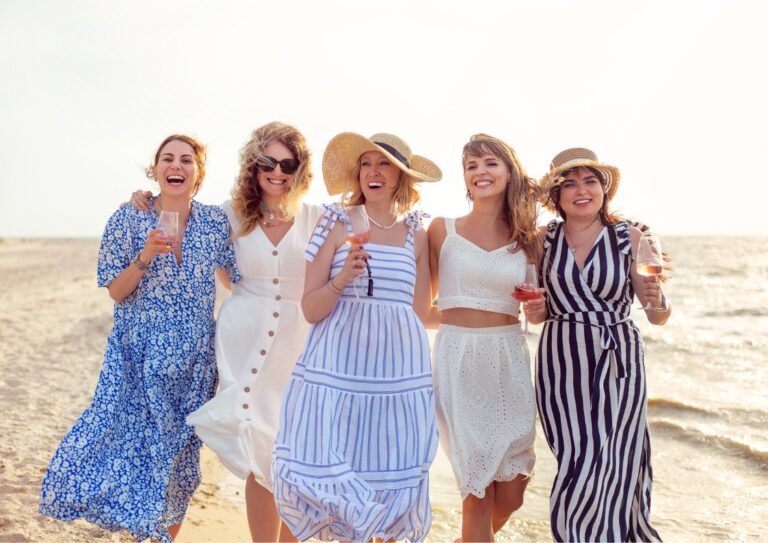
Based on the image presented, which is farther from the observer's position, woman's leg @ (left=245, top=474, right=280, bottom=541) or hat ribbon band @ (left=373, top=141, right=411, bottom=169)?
woman's leg @ (left=245, top=474, right=280, bottom=541)

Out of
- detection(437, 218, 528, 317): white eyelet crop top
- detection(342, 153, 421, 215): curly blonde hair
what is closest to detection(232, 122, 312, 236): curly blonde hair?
detection(342, 153, 421, 215): curly blonde hair

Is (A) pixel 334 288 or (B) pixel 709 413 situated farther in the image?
(B) pixel 709 413

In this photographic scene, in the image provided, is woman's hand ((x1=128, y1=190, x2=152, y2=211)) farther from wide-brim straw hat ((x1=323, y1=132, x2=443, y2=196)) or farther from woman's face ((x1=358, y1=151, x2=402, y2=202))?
woman's face ((x1=358, y1=151, x2=402, y2=202))

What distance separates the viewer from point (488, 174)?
4.96 meters

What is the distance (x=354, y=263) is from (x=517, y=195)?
1.34 meters

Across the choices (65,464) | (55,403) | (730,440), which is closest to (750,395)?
(730,440)

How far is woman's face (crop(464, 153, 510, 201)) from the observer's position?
16.3ft

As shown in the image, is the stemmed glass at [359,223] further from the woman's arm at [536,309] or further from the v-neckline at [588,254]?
the v-neckline at [588,254]

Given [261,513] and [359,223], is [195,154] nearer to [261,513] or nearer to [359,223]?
[359,223]

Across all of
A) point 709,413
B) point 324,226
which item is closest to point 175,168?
point 324,226

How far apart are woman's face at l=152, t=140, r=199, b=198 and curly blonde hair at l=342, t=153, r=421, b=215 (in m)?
1.04

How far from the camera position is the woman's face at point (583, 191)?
5.01m

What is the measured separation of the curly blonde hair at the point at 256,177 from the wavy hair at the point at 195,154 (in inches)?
9.4

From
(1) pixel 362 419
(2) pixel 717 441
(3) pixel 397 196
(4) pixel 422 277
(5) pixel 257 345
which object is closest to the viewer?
(1) pixel 362 419
